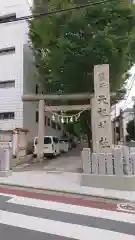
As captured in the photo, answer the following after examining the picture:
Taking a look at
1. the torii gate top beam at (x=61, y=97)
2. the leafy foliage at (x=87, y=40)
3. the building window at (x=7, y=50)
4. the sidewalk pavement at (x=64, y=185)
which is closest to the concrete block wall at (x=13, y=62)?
the building window at (x=7, y=50)

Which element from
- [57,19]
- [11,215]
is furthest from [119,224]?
[57,19]

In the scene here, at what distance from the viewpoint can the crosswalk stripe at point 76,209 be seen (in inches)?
249

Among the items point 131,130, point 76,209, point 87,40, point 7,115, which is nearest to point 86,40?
point 87,40

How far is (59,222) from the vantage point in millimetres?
5840

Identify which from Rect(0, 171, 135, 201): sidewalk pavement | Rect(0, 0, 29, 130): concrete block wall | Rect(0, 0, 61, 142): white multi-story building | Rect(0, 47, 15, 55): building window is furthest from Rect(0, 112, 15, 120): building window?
Rect(0, 171, 135, 201): sidewalk pavement

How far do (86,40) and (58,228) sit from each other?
43.1 ft

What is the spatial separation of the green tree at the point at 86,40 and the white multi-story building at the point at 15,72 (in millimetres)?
4649

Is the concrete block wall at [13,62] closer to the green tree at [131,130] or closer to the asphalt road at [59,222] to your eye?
the asphalt road at [59,222]

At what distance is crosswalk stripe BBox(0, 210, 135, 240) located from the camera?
5008mm

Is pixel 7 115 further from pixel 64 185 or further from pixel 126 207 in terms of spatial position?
pixel 126 207

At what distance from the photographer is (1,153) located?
12438 mm

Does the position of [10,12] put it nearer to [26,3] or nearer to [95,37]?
[26,3]

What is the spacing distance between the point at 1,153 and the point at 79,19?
29.9ft

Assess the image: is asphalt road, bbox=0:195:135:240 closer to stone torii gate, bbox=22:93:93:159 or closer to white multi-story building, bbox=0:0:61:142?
stone torii gate, bbox=22:93:93:159
